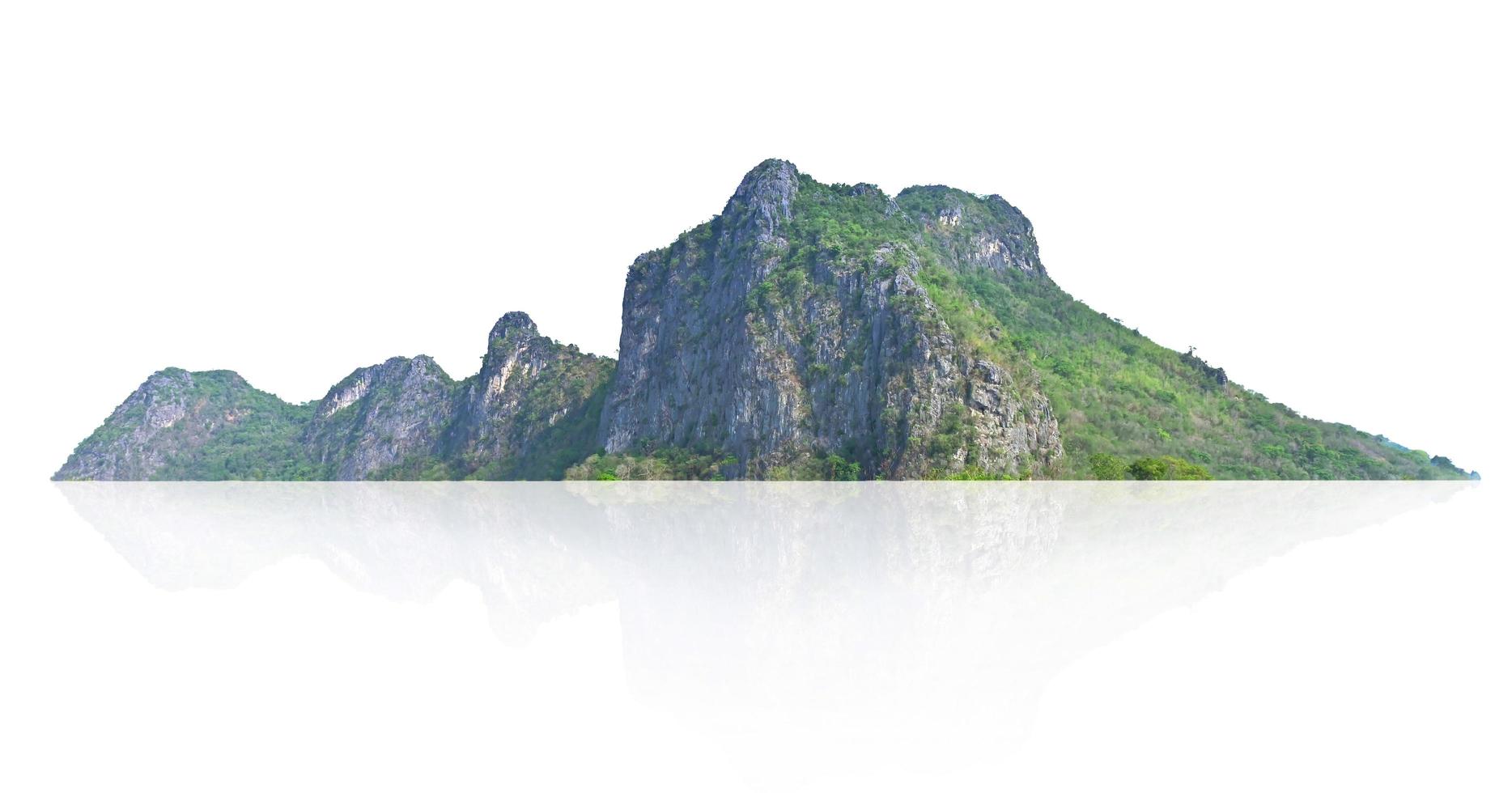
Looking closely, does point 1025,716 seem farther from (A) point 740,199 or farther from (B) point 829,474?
(A) point 740,199

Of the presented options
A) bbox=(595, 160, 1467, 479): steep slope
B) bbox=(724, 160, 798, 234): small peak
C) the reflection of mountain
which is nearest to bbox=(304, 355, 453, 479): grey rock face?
bbox=(595, 160, 1467, 479): steep slope

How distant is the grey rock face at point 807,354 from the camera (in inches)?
2869

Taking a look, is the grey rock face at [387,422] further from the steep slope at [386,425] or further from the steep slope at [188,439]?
the steep slope at [188,439]

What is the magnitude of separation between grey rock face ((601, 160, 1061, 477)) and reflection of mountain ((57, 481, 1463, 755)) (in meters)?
16.1

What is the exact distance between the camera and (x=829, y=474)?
76438 mm

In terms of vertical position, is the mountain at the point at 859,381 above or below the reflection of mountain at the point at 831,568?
above

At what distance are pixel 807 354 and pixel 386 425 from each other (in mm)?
106841

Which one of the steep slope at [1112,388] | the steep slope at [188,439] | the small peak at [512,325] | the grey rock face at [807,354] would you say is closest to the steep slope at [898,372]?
the grey rock face at [807,354]

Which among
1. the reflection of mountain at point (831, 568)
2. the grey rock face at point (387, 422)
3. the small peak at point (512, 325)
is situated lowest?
the reflection of mountain at point (831, 568)

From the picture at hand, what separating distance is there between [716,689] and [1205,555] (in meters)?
19.6

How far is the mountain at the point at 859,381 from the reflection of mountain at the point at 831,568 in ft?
57.3

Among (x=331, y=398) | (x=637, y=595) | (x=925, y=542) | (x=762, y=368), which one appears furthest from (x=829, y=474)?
(x=331, y=398)

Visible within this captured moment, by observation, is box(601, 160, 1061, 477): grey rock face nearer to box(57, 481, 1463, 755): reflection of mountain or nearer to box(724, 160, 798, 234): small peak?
box(724, 160, 798, 234): small peak

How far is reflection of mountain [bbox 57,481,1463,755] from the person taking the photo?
1538 centimetres
